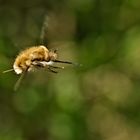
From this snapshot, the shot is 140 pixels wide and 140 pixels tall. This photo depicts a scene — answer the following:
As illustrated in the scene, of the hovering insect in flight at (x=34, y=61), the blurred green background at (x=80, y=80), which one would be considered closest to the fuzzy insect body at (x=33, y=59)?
the hovering insect in flight at (x=34, y=61)

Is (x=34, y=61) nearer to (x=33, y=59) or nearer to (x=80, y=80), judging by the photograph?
(x=33, y=59)

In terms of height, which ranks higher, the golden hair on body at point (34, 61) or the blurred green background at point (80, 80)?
the blurred green background at point (80, 80)

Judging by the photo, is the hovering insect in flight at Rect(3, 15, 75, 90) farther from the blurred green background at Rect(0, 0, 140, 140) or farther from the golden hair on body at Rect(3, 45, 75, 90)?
the blurred green background at Rect(0, 0, 140, 140)

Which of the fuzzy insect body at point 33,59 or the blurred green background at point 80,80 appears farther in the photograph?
the blurred green background at point 80,80

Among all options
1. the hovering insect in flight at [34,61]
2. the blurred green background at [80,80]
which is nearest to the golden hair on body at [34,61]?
the hovering insect in flight at [34,61]

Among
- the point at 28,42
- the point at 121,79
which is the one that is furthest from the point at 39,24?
the point at 121,79

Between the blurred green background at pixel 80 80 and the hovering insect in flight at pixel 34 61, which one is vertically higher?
the blurred green background at pixel 80 80

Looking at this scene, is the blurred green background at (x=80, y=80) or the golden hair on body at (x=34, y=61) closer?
the golden hair on body at (x=34, y=61)

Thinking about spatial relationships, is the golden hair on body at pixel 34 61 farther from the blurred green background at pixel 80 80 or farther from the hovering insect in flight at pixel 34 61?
the blurred green background at pixel 80 80

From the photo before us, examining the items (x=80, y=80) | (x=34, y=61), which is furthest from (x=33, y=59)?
(x=80, y=80)

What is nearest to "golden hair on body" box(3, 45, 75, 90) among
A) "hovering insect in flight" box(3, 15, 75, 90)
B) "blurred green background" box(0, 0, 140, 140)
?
"hovering insect in flight" box(3, 15, 75, 90)

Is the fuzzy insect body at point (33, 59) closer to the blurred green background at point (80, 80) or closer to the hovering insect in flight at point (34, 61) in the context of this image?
the hovering insect in flight at point (34, 61)
